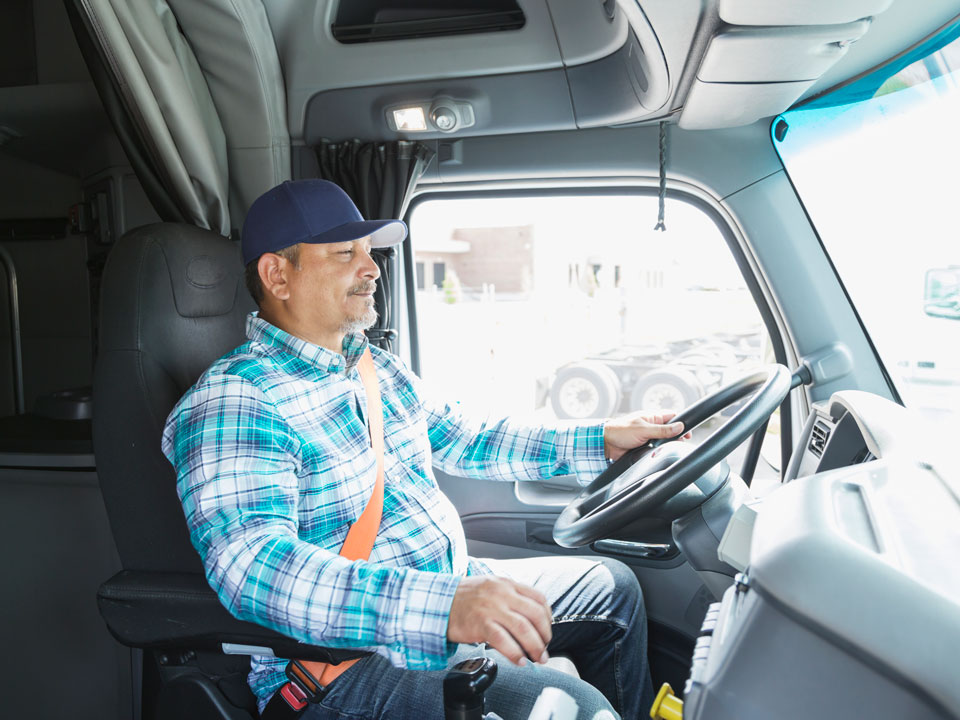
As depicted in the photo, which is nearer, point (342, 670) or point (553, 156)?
point (342, 670)

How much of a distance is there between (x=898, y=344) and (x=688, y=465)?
89cm

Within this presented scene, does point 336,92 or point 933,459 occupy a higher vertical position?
point 336,92

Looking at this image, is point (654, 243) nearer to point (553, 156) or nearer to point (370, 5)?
point (553, 156)

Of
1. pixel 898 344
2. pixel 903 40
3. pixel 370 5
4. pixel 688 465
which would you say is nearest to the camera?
pixel 688 465

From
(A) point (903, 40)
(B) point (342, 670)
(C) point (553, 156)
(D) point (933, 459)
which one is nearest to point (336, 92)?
(C) point (553, 156)

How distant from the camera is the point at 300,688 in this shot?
4.15 ft

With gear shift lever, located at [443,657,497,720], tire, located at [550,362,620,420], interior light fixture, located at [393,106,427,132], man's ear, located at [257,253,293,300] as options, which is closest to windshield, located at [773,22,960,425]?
interior light fixture, located at [393,106,427,132]

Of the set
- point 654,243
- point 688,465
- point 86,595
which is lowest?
point 86,595

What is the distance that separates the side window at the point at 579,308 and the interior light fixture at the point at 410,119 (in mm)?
319

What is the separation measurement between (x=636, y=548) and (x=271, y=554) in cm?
126

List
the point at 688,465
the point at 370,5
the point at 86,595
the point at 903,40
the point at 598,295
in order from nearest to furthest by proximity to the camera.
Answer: the point at 688,465 → the point at 903,40 → the point at 86,595 → the point at 370,5 → the point at 598,295

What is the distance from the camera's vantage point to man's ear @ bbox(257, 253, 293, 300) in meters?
1.64

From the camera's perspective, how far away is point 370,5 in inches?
83.2

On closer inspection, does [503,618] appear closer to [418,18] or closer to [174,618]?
[174,618]
